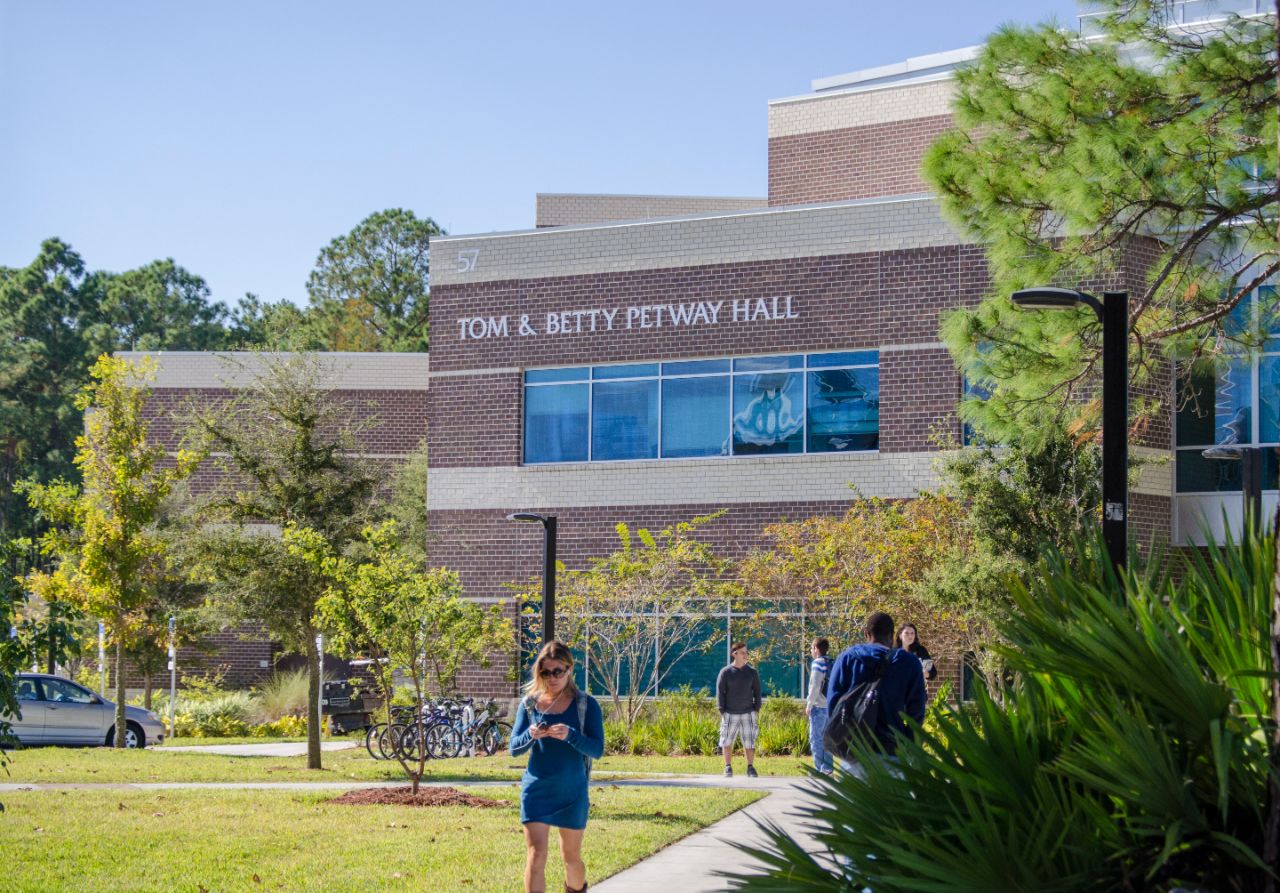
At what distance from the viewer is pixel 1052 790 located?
4859 millimetres

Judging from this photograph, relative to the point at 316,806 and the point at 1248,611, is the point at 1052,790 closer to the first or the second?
the point at 1248,611

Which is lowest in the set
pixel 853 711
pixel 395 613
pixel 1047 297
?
pixel 853 711

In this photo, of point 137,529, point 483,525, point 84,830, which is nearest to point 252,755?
point 137,529

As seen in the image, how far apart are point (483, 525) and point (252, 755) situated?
6218 mm

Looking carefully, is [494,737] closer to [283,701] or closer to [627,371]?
[627,371]

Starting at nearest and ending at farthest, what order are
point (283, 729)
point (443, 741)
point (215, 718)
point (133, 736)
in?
point (443, 741), point (133, 736), point (283, 729), point (215, 718)

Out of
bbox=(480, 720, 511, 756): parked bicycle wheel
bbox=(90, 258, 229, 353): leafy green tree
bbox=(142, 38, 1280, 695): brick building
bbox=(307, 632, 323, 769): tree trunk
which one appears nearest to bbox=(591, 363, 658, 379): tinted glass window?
bbox=(142, 38, 1280, 695): brick building

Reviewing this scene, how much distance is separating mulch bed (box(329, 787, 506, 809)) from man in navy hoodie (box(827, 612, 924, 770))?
733 centimetres

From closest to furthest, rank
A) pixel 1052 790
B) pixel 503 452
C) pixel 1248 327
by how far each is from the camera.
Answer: pixel 1052 790, pixel 1248 327, pixel 503 452

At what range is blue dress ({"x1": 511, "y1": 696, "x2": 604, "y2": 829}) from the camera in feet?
29.6

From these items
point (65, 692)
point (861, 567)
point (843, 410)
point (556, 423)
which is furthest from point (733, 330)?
point (65, 692)

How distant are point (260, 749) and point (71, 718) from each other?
3561 millimetres

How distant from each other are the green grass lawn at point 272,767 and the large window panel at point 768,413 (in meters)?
6.18

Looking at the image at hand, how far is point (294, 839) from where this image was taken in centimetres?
1363
